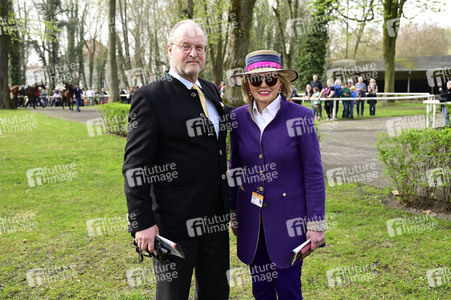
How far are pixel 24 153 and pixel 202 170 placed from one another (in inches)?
440

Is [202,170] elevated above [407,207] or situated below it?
above

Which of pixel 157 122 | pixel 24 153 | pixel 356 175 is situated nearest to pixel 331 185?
pixel 356 175

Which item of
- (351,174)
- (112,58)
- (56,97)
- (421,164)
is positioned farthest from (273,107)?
(56,97)

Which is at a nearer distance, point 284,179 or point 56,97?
point 284,179

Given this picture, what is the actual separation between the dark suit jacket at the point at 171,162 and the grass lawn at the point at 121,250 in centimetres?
174

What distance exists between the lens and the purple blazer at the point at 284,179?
106 inches

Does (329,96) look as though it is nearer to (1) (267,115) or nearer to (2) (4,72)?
(1) (267,115)

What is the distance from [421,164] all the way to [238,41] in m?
5.28

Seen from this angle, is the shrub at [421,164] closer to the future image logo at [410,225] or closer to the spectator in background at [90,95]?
the future image logo at [410,225]

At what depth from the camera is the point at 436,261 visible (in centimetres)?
438

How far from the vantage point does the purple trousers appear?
277cm

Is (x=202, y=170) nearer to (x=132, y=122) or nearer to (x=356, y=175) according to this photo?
(x=132, y=122)

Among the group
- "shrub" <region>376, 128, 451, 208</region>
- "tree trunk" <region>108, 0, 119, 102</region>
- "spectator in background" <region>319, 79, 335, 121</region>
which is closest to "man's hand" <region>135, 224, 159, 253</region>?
"shrub" <region>376, 128, 451, 208</region>

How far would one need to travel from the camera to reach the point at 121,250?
197 inches
